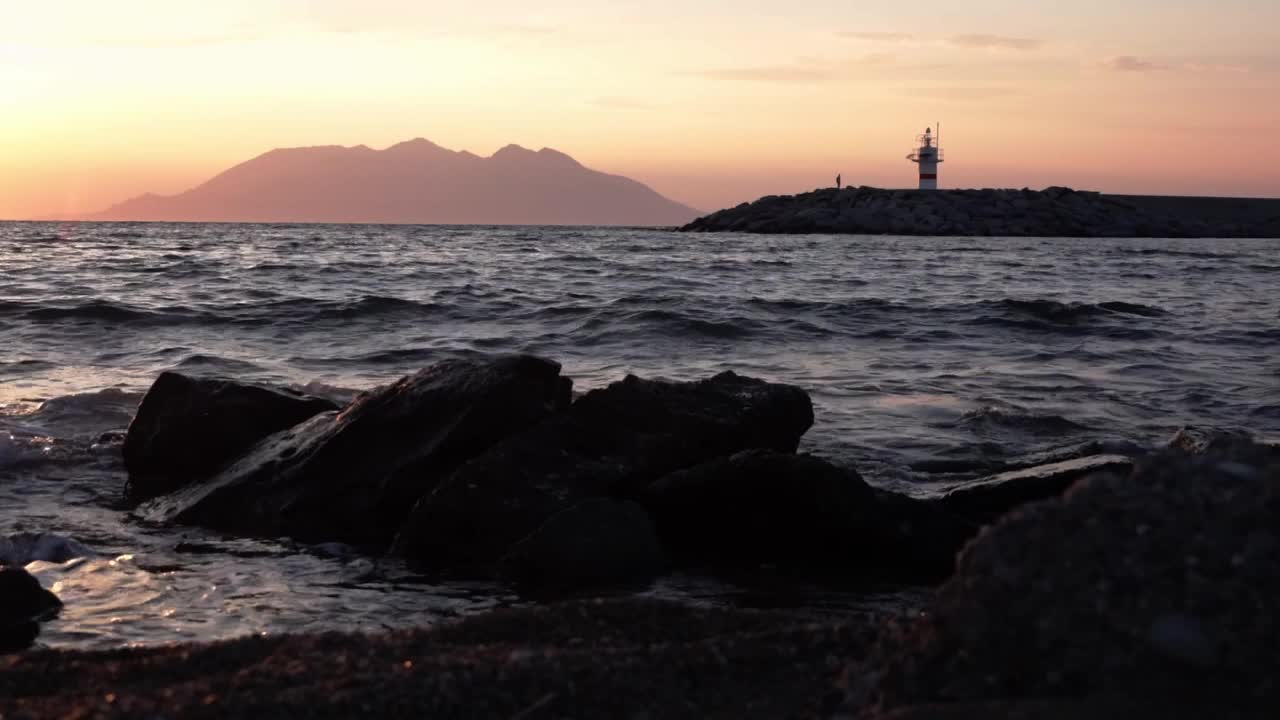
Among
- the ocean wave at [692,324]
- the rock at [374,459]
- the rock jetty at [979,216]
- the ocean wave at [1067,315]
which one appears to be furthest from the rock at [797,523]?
the rock jetty at [979,216]

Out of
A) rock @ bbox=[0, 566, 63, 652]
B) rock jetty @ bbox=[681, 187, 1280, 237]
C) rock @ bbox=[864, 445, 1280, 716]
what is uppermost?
rock jetty @ bbox=[681, 187, 1280, 237]

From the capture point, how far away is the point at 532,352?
13.5m

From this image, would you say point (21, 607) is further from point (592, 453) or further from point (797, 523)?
point (797, 523)

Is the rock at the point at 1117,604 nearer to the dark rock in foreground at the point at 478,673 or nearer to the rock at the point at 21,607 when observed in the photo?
the dark rock in foreground at the point at 478,673

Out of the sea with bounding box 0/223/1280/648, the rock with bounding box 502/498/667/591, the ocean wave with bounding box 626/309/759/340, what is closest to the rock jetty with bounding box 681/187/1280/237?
the sea with bounding box 0/223/1280/648

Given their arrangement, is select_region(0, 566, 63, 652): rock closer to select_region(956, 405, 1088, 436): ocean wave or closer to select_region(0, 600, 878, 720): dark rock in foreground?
select_region(0, 600, 878, 720): dark rock in foreground

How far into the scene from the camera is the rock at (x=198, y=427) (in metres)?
7.08

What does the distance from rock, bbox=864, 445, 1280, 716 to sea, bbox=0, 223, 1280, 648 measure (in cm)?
253

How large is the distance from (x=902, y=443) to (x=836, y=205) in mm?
70704

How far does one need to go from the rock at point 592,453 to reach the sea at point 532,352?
12.4 inches

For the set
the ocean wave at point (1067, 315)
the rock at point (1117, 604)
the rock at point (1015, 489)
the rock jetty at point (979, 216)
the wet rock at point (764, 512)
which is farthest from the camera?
the rock jetty at point (979, 216)

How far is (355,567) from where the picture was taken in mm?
5438

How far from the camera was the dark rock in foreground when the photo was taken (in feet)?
8.90

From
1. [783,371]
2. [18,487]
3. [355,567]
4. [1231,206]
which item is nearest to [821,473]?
[355,567]
